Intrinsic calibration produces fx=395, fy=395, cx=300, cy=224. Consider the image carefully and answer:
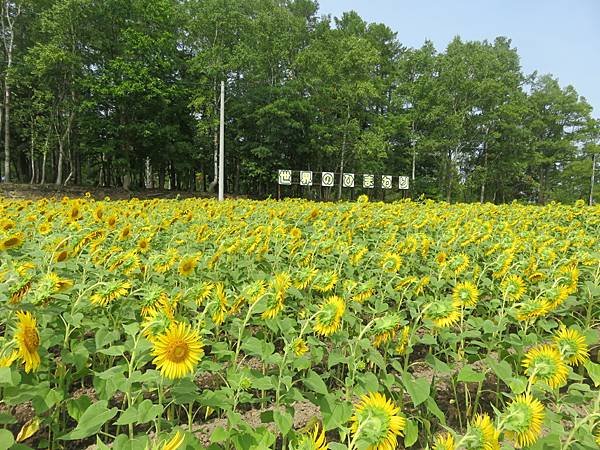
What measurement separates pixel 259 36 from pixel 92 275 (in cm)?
2277

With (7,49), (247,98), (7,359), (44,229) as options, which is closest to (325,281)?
(7,359)

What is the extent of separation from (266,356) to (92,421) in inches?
17.2

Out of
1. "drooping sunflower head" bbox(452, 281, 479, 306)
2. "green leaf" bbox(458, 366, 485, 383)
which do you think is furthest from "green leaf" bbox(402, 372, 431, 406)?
"drooping sunflower head" bbox(452, 281, 479, 306)

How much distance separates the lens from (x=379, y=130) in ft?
75.4

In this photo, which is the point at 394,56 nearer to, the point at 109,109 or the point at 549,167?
the point at 549,167

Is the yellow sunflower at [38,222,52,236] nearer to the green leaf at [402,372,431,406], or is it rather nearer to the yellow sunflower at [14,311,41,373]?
the yellow sunflower at [14,311,41,373]

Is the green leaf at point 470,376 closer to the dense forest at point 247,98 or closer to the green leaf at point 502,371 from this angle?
the green leaf at point 502,371

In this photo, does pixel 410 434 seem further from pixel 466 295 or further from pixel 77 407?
pixel 77 407

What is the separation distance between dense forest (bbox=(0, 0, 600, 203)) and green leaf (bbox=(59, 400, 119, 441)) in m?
18.7

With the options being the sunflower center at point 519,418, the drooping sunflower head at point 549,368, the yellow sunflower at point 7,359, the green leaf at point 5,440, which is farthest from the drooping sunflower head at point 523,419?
the yellow sunflower at point 7,359

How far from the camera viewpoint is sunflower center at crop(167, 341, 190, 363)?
89 centimetres

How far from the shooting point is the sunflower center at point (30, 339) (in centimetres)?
88

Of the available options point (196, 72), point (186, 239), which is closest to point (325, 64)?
point (196, 72)

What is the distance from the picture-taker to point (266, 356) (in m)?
1.10
